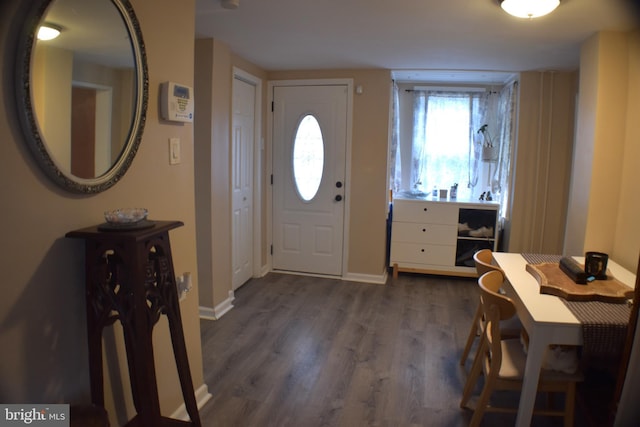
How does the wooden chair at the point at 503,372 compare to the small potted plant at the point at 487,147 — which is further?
Result: the small potted plant at the point at 487,147

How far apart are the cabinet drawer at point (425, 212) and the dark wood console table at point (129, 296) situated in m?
3.38

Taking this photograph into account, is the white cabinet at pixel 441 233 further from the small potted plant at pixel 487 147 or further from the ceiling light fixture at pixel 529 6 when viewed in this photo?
the ceiling light fixture at pixel 529 6

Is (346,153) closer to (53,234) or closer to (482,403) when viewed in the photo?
(482,403)

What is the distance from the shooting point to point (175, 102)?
1921 millimetres

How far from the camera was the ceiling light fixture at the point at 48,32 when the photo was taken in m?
1.24

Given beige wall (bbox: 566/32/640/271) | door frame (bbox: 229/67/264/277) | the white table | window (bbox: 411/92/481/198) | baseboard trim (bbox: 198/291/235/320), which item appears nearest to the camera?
the white table

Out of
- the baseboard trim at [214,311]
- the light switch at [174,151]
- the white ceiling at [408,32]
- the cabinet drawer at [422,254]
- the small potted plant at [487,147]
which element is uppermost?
the white ceiling at [408,32]

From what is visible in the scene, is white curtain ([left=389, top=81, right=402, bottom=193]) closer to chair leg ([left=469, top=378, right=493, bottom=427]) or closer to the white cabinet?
the white cabinet

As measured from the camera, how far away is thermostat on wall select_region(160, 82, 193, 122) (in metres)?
1.88

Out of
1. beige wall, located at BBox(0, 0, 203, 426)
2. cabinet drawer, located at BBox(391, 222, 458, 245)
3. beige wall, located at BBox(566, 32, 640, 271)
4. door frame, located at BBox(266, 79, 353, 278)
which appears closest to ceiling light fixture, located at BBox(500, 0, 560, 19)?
beige wall, located at BBox(566, 32, 640, 271)

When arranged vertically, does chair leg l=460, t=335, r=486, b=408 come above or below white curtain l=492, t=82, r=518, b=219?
below

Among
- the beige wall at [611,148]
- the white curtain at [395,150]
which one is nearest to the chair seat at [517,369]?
the beige wall at [611,148]

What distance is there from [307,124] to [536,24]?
2.36 meters

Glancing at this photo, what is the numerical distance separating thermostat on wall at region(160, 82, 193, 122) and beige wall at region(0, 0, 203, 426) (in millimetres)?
36
